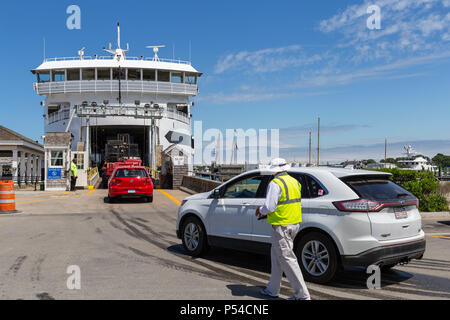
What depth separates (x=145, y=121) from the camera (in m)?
38.2

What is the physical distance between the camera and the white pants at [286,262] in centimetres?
490

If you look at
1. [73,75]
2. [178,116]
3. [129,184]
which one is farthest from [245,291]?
[73,75]

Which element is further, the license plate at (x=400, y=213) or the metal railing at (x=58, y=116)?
the metal railing at (x=58, y=116)

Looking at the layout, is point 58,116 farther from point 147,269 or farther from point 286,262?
point 286,262

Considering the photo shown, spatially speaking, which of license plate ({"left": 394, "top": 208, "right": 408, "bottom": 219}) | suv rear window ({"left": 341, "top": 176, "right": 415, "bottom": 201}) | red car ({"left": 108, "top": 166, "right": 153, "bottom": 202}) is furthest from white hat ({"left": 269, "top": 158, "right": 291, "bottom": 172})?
red car ({"left": 108, "top": 166, "right": 153, "bottom": 202})

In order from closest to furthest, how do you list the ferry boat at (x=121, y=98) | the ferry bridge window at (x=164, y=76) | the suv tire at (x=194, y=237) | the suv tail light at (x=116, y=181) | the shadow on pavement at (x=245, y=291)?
the shadow on pavement at (x=245, y=291) → the suv tire at (x=194, y=237) → the suv tail light at (x=116, y=181) → the ferry boat at (x=121, y=98) → the ferry bridge window at (x=164, y=76)

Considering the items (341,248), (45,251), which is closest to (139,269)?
(45,251)

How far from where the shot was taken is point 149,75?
41281 mm

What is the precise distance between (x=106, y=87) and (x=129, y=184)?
23500 millimetres

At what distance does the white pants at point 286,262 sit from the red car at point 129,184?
12897mm

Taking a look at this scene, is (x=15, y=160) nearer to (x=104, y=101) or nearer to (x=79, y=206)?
(x=104, y=101)

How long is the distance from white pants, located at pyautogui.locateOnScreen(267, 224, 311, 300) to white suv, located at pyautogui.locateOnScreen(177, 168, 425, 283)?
854mm
